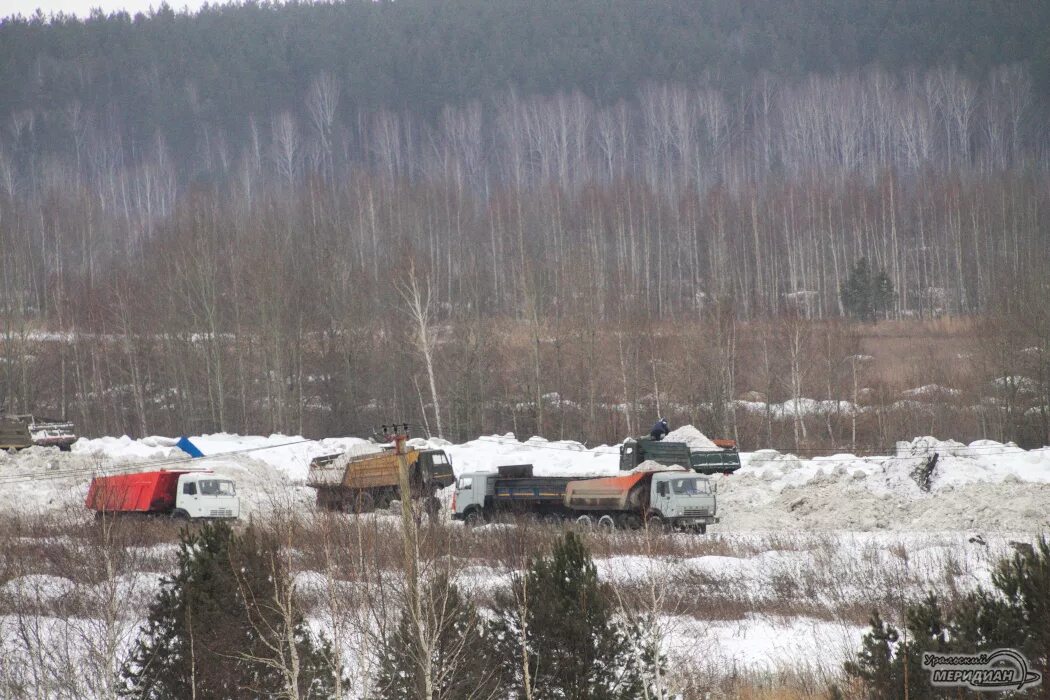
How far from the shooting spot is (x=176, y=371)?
62.9 meters

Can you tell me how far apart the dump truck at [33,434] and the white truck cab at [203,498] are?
1689 cm

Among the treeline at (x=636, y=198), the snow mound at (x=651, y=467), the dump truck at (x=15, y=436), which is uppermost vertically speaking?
the treeline at (x=636, y=198)

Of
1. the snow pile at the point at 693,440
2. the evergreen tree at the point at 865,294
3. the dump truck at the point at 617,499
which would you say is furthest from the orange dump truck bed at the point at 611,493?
the evergreen tree at the point at 865,294

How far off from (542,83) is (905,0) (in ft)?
156

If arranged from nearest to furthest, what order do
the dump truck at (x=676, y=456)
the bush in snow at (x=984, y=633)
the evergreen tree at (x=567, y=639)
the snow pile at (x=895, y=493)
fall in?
the bush in snow at (x=984, y=633), the evergreen tree at (x=567, y=639), the snow pile at (x=895, y=493), the dump truck at (x=676, y=456)

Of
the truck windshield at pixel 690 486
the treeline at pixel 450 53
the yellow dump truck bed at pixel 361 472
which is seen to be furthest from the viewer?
the treeline at pixel 450 53

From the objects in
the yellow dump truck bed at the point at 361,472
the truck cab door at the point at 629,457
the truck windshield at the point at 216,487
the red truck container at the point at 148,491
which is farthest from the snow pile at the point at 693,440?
the red truck container at the point at 148,491

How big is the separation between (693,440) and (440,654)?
26.6m

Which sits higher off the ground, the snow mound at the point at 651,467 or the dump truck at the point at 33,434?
the dump truck at the point at 33,434

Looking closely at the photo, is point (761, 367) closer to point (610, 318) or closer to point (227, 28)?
point (610, 318)

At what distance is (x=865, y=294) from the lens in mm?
67250

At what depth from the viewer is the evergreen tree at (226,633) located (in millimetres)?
16953

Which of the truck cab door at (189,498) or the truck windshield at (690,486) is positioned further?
the truck cab door at (189,498)

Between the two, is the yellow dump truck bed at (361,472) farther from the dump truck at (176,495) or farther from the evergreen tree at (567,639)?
the evergreen tree at (567,639)
